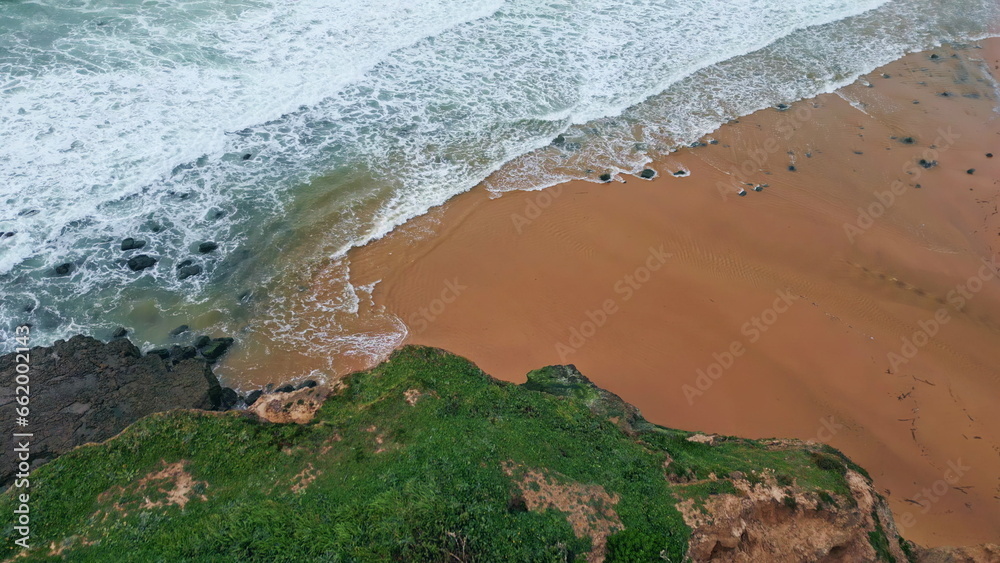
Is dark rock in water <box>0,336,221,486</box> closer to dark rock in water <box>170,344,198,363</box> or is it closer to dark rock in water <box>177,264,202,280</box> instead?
dark rock in water <box>170,344,198,363</box>

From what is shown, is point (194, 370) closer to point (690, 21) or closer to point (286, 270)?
point (286, 270)

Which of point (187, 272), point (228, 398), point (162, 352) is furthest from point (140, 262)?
point (228, 398)

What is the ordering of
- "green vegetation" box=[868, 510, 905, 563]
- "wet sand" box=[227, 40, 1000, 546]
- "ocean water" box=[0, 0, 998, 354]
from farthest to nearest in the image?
"ocean water" box=[0, 0, 998, 354]
"wet sand" box=[227, 40, 1000, 546]
"green vegetation" box=[868, 510, 905, 563]

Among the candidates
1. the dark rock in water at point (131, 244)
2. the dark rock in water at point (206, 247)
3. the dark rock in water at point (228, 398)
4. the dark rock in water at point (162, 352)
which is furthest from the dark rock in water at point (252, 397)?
the dark rock in water at point (131, 244)

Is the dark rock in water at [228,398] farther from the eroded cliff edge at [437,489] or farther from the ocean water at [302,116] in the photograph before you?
the eroded cliff edge at [437,489]

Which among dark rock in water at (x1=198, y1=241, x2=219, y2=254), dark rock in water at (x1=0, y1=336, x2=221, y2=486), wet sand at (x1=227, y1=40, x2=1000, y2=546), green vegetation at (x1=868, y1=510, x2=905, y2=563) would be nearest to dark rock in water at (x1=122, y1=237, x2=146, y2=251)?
dark rock in water at (x1=198, y1=241, x2=219, y2=254)
